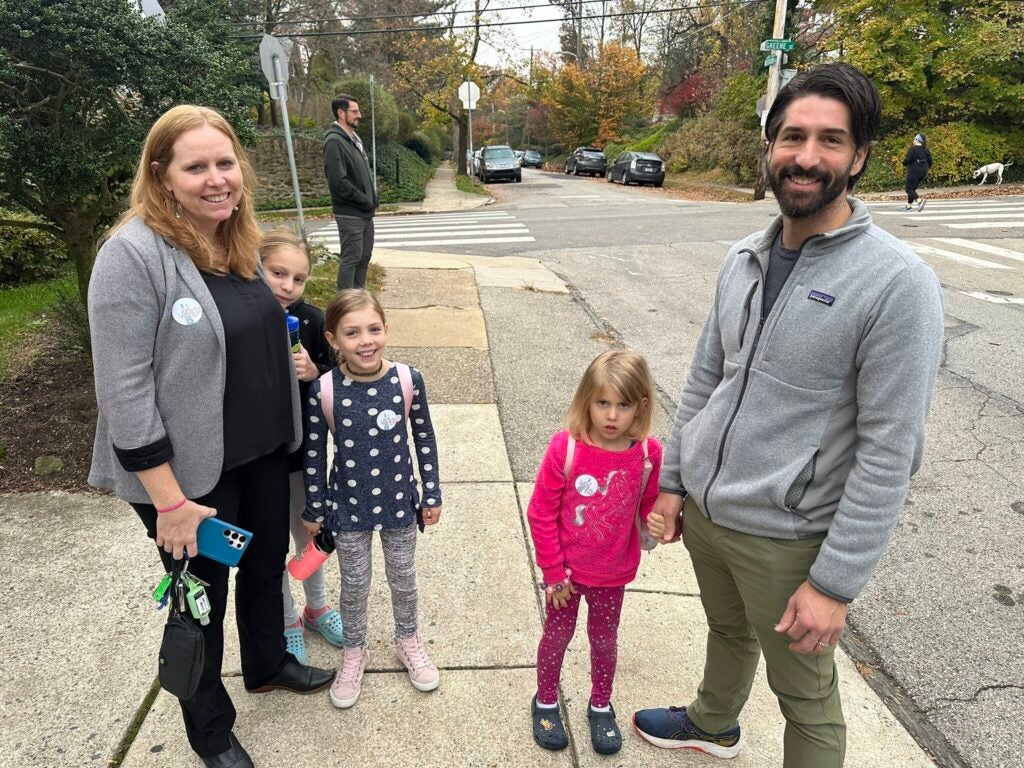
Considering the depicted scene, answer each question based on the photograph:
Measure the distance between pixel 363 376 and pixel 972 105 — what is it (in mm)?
24453

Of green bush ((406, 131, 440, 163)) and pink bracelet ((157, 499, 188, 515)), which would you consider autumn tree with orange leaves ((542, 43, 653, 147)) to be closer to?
green bush ((406, 131, 440, 163))

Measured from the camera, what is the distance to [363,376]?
2.21 metres

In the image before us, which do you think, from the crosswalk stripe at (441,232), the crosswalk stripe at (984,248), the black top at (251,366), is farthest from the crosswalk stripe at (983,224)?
the black top at (251,366)

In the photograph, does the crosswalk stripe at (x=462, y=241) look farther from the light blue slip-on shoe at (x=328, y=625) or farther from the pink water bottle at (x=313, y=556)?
the pink water bottle at (x=313, y=556)

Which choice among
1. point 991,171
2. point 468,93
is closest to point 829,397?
point 991,171

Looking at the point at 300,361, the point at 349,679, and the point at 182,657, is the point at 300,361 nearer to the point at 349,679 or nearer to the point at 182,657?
the point at 182,657

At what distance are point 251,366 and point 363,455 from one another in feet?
1.62

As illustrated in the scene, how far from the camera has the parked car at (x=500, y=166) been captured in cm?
2852

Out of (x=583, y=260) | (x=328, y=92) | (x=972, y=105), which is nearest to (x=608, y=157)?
(x=328, y=92)

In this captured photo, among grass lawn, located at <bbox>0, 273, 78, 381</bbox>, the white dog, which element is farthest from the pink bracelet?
the white dog

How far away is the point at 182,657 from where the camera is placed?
185 centimetres

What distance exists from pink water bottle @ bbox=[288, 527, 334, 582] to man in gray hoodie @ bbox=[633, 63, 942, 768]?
1261 mm

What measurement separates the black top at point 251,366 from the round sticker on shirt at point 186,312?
0.07 meters

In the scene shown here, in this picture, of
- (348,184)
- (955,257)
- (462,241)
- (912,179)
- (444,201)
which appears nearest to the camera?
(348,184)
